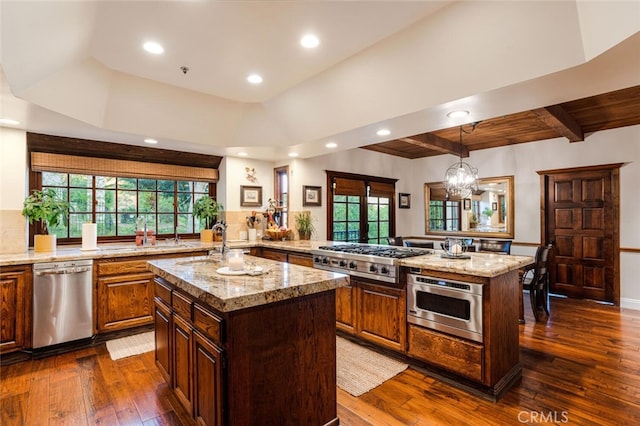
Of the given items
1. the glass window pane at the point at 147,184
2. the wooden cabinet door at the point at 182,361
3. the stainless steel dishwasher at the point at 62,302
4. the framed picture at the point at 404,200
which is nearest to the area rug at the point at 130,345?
the stainless steel dishwasher at the point at 62,302

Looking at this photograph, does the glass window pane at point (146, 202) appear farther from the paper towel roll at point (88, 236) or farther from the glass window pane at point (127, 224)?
the paper towel roll at point (88, 236)

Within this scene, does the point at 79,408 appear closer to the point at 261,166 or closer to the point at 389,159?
the point at 261,166

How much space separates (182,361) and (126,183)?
3.14 meters

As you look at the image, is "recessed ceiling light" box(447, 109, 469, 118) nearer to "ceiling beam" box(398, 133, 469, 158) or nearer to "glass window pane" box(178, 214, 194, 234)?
"ceiling beam" box(398, 133, 469, 158)

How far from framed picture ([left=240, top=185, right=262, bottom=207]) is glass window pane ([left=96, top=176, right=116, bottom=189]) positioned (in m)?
1.69

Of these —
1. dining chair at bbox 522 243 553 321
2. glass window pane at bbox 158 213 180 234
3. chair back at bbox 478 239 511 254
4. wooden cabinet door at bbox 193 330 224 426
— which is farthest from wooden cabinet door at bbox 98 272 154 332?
chair back at bbox 478 239 511 254

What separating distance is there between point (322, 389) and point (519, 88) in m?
2.43

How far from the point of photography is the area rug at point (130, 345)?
3090 millimetres

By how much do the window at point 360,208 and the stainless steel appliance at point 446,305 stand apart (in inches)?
110

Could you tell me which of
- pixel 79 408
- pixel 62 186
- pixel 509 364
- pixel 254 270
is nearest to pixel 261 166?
pixel 62 186

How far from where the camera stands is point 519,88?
2254 mm

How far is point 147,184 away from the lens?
14.6ft

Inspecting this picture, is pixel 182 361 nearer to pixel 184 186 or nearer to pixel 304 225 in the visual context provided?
pixel 304 225

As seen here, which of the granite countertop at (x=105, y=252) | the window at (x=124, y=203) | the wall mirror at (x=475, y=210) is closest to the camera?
the granite countertop at (x=105, y=252)
